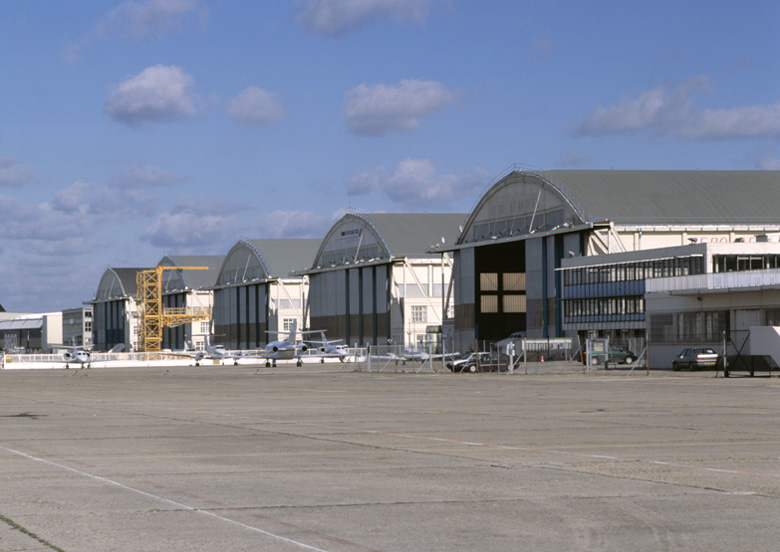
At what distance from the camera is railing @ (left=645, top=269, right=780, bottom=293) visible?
65438 mm

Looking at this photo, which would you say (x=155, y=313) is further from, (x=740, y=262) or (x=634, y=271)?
(x=740, y=262)

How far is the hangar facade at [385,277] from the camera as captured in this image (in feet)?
393

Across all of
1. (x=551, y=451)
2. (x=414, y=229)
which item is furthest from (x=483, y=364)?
(x=414, y=229)

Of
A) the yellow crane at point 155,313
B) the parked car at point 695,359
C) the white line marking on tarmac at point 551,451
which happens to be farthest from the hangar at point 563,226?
the yellow crane at point 155,313

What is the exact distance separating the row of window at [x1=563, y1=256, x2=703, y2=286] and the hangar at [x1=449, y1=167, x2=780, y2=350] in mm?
1384

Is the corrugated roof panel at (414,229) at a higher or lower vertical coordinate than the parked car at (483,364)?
higher

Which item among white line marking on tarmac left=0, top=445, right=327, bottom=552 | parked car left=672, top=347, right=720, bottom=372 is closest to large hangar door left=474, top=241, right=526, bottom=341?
parked car left=672, top=347, right=720, bottom=372

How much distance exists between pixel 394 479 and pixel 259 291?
136m

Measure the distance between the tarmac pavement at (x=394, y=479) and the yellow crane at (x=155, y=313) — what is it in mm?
136011

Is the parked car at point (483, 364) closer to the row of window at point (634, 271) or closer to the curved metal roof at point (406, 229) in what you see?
the row of window at point (634, 271)

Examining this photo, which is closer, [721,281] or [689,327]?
[721,281]

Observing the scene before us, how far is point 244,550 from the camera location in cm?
979

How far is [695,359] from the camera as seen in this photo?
217 ft

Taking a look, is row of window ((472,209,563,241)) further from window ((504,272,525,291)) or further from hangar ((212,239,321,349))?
hangar ((212,239,321,349))
